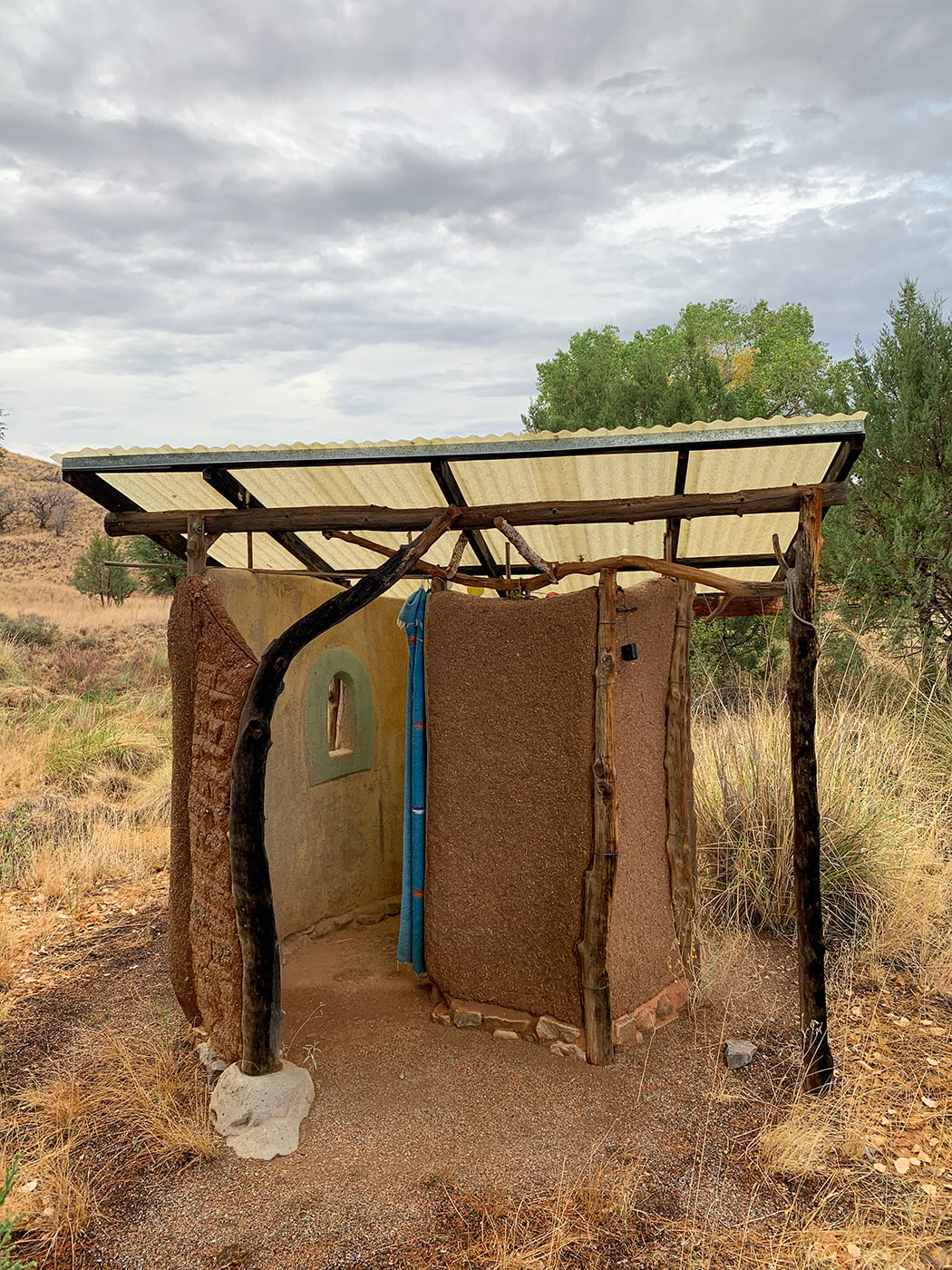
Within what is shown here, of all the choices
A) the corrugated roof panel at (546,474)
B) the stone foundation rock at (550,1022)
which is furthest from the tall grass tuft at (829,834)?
the corrugated roof panel at (546,474)

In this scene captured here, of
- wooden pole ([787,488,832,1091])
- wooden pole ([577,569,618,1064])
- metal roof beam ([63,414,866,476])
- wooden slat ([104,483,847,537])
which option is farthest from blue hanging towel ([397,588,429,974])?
wooden pole ([787,488,832,1091])

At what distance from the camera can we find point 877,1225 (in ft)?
9.77

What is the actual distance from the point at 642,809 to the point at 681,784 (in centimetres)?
38

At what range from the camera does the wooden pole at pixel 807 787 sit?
354cm

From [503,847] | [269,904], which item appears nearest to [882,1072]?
[503,847]

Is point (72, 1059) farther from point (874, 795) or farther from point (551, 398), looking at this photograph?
point (551, 398)

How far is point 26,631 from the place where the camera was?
49.9 ft

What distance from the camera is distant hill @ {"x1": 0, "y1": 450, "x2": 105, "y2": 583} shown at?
26562 millimetres

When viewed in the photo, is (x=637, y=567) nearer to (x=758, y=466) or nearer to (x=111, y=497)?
(x=758, y=466)

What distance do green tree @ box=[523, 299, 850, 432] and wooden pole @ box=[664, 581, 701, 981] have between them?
21.5 ft

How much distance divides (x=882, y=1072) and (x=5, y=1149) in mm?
3870

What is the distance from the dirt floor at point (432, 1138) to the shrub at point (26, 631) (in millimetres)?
12683

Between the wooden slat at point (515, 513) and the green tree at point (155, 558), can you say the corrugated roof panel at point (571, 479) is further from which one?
the green tree at point (155, 558)

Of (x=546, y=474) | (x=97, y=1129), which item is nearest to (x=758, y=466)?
(x=546, y=474)
